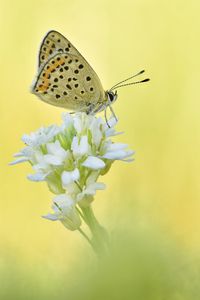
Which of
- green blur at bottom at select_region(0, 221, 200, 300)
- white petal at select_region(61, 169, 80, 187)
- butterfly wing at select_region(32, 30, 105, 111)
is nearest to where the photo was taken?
green blur at bottom at select_region(0, 221, 200, 300)

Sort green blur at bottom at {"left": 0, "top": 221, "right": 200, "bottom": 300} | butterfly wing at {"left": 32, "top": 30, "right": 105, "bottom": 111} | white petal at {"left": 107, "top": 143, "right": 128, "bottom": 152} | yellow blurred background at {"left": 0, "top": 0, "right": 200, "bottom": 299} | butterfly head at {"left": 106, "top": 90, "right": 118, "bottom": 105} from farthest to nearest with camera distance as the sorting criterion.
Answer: yellow blurred background at {"left": 0, "top": 0, "right": 200, "bottom": 299} < butterfly head at {"left": 106, "top": 90, "right": 118, "bottom": 105} < butterfly wing at {"left": 32, "top": 30, "right": 105, "bottom": 111} < white petal at {"left": 107, "top": 143, "right": 128, "bottom": 152} < green blur at bottom at {"left": 0, "top": 221, "right": 200, "bottom": 300}

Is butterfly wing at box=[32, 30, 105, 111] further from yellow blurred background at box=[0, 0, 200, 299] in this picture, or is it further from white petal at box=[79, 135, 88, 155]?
yellow blurred background at box=[0, 0, 200, 299]

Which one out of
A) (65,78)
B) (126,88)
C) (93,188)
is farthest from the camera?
(126,88)

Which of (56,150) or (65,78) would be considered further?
(65,78)

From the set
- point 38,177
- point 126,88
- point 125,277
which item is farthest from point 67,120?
point 126,88

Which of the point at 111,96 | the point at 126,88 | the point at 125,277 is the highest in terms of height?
the point at 125,277

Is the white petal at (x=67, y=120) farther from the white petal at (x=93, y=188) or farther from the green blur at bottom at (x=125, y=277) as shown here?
the green blur at bottom at (x=125, y=277)

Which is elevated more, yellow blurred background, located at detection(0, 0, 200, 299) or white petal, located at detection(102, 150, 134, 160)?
white petal, located at detection(102, 150, 134, 160)

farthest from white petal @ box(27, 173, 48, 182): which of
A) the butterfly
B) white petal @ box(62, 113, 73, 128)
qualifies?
the butterfly

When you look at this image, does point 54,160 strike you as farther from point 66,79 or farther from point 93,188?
point 66,79

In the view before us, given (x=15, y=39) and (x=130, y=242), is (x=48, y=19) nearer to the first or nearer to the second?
(x=15, y=39)
